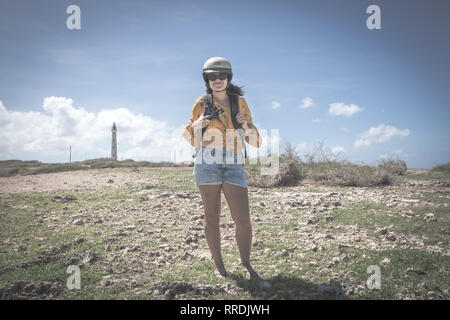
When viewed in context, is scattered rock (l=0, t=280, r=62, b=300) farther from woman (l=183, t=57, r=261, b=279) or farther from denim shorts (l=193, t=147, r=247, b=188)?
denim shorts (l=193, t=147, r=247, b=188)

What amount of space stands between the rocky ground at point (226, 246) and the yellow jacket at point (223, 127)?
1.43m

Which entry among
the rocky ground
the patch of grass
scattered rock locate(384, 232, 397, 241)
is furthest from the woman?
scattered rock locate(384, 232, 397, 241)

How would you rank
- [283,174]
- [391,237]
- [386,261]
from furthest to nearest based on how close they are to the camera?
[283,174], [391,237], [386,261]

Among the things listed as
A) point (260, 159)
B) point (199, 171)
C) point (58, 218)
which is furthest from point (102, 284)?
point (260, 159)

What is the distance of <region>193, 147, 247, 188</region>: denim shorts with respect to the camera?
3.15m

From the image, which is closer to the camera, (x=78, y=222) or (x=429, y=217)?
(x=429, y=217)

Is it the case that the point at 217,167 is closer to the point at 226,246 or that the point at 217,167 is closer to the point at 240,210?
the point at 240,210

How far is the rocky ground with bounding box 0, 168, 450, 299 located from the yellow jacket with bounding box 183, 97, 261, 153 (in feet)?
4.69

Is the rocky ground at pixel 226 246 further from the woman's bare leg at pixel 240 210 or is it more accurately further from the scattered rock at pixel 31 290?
the woman's bare leg at pixel 240 210

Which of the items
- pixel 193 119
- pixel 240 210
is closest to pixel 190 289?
pixel 240 210

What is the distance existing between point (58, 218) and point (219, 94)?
14.5ft

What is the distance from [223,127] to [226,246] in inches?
80.7

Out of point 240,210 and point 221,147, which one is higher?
point 221,147

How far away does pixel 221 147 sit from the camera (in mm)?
3168
